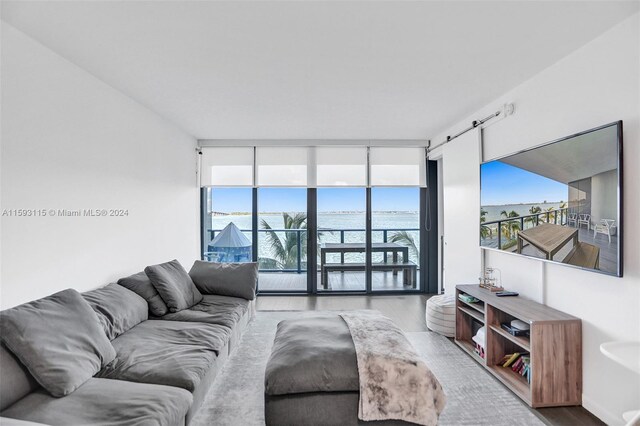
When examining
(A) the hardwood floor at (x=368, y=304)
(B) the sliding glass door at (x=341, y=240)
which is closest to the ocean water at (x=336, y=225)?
(B) the sliding glass door at (x=341, y=240)

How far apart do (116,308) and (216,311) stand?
857mm

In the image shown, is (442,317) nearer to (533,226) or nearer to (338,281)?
(533,226)

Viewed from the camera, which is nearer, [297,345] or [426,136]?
[297,345]

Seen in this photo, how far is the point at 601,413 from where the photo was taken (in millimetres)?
2061

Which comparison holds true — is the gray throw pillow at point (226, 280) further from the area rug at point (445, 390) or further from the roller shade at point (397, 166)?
the roller shade at point (397, 166)

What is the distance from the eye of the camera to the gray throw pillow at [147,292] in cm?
284

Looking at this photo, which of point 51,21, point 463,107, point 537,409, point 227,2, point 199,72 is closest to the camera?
point 227,2

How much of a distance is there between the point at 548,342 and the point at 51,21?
12.8 ft

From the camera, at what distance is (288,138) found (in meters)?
4.97

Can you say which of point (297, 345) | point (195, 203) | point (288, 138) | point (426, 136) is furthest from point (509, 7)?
point (195, 203)

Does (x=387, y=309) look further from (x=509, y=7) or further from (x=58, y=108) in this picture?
(x=58, y=108)

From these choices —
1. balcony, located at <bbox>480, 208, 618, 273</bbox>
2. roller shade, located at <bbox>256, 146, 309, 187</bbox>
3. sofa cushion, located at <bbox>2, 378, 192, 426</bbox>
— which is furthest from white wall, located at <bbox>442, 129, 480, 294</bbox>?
sofa cushion, located at <bbox>2, 378, 192, 426</bbox>

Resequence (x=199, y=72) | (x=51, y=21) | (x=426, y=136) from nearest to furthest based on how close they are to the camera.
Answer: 1. (x=51, y=21)
2. (x=199, y=72)
3. (x=426, y=136)

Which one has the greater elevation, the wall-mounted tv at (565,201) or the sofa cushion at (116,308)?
the wall-mounted tv at (565,201)
